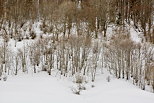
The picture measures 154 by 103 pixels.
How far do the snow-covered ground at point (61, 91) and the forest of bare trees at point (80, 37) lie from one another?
0.73 m

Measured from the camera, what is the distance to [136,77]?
16.2 meters

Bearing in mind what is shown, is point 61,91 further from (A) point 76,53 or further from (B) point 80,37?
(B) point 80,37

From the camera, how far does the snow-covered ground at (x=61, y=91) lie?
13.8 meters

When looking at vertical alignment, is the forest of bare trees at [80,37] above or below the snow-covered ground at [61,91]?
above

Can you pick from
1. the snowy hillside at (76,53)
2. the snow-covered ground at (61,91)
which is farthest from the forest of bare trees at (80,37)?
the snow-covered ground at (61,91)

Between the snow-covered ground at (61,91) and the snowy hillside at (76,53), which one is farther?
the snowy hillside at (76,53)

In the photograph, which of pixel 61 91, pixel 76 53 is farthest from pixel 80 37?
pixel 61 91

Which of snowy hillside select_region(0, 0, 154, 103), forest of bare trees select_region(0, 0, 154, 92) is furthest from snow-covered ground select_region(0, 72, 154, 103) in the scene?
forest of bare trees select_region(0, 0, 154, 92)

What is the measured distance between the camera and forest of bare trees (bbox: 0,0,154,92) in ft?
55.7

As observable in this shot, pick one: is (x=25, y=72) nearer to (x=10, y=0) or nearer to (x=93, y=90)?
→ (x=93, y=90)

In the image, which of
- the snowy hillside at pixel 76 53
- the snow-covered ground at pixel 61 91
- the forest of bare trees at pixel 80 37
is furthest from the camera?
the forest of bare trees at pixel 80 37

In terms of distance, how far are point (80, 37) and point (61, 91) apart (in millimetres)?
4405

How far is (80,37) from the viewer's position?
18188 millimetres

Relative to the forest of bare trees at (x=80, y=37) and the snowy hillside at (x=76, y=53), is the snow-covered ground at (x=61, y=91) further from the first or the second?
the forest of bare trees at (x=80, y=37)
